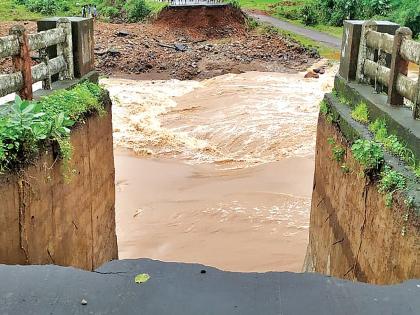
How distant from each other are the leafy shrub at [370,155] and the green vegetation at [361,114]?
91 centimetres

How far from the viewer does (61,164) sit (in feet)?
18.2

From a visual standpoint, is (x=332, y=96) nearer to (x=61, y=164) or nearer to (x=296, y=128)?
(x=61, y=164)

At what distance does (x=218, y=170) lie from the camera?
45.2 feet

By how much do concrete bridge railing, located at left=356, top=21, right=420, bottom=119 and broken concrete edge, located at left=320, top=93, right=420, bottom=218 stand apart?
1.47 feet

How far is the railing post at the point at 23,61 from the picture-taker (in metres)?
5.86

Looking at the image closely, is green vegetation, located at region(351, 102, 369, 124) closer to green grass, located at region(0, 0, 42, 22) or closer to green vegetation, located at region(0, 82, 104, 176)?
green vegetation, located at region(0, 82, 104, 176)

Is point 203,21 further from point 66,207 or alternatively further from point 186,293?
point 186,293

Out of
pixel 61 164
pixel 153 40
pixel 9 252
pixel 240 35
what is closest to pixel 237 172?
pixel 61 164

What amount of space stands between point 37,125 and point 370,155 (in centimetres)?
303

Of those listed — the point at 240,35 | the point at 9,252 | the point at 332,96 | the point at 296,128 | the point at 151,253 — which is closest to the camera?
the point at 9,252

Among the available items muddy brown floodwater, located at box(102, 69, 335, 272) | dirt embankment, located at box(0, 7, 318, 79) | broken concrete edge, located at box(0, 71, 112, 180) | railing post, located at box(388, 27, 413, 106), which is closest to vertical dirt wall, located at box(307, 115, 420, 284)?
railing post, located at box(388, 27, 413, 106)

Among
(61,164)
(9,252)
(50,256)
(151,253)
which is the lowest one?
(151,253)

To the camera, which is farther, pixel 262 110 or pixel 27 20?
pixel 27 20

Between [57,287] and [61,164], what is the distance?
8.30 feet
